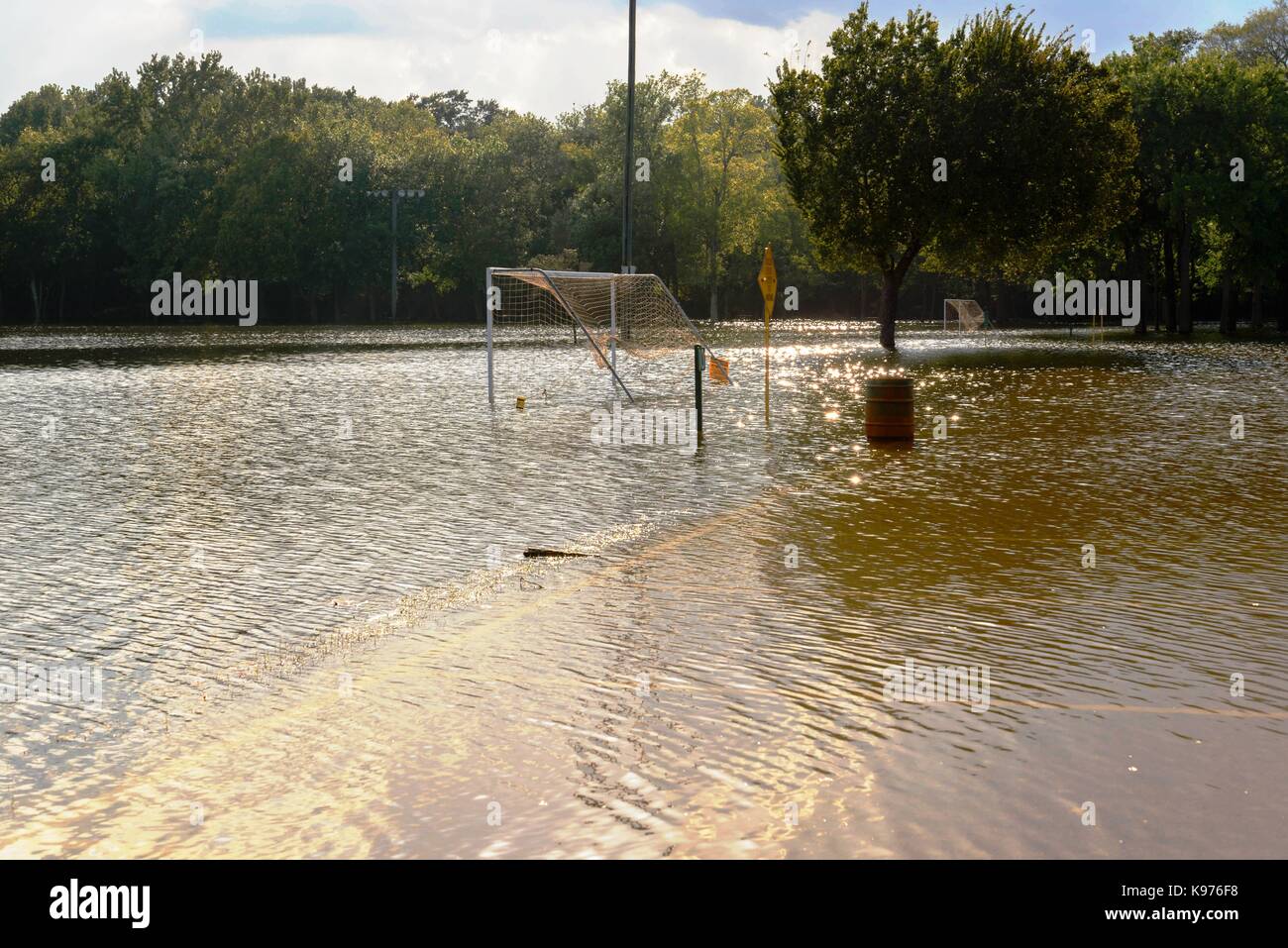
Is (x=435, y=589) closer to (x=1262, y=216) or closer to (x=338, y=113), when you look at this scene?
(x=1262, y=216)

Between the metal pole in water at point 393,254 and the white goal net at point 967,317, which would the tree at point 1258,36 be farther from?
the metal pole in water at point 393,254

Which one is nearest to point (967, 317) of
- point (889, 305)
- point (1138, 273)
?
point (1138, 273)

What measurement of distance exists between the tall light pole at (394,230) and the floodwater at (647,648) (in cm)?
6778

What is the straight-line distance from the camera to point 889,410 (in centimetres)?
1602

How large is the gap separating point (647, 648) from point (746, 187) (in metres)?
82.0

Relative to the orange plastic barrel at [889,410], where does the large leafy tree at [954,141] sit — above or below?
above

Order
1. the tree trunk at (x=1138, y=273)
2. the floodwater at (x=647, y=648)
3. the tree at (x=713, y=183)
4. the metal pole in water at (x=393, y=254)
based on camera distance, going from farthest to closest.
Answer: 1. the tree at (x=713, y=183)
2. the metal pole in water at (x=393, y=254)
3. the tree trunk at (x=1138, y=273)
4. the floodwater at (x=647, y=648)

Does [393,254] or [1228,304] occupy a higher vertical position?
[393,254]

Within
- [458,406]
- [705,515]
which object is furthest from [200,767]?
[458,406]

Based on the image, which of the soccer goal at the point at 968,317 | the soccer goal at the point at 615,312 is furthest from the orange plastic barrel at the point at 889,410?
the soccer goal at the point at 968,317

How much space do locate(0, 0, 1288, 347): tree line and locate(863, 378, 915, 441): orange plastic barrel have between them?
28.8m

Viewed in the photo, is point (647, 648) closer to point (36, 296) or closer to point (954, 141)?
point (954, 141)

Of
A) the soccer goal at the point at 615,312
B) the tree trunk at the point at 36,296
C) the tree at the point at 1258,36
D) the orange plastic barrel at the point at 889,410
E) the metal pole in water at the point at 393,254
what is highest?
the tree at the point at 1258,36

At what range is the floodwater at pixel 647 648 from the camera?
471 centimetres
